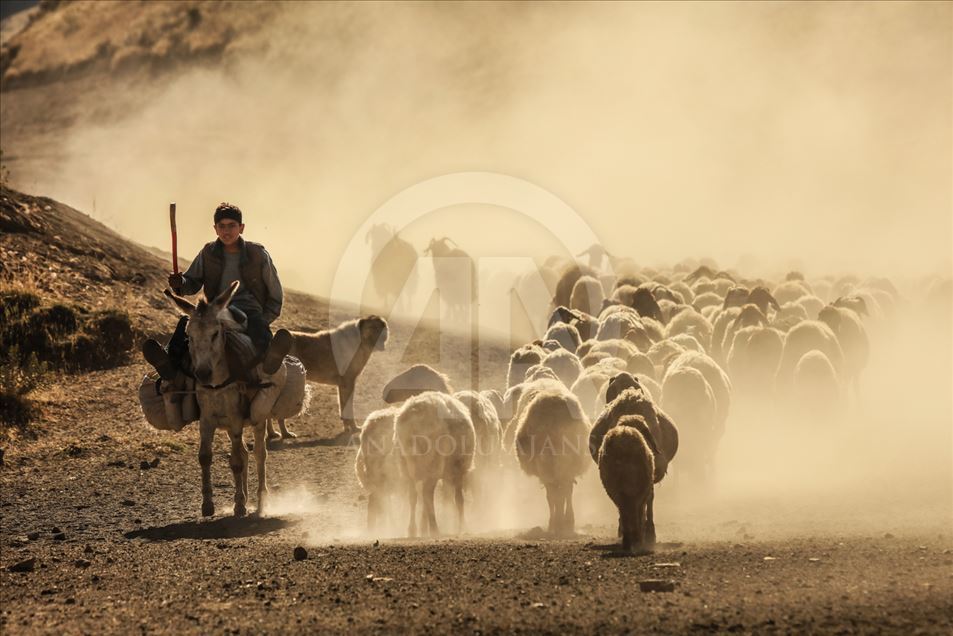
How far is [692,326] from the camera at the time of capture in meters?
23.2

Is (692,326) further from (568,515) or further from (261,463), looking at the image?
(261,463)

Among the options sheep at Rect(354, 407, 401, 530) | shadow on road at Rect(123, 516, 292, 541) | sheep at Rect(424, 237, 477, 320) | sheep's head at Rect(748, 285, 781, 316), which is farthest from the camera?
sheep at Rect(424, 237, 477, 320)

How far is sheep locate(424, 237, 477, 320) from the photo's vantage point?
143 ft

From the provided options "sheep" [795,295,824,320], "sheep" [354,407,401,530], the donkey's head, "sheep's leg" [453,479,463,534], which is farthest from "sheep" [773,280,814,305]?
the donkey's head

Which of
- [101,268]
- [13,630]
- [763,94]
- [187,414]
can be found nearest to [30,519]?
[187,414]

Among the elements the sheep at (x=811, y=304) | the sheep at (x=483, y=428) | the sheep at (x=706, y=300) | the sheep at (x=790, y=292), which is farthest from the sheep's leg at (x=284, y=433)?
the sheep at (x=790, y=292)

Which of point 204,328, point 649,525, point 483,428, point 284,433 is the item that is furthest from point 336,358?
point 649,525

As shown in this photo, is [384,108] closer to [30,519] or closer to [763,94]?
[763,94]

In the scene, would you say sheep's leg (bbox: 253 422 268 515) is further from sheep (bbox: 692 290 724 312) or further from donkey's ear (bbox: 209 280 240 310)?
sheep (bbox: 692 290 724 312)

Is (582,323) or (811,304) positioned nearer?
(582,323)

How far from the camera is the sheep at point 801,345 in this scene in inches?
782

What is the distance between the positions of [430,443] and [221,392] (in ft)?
8.07

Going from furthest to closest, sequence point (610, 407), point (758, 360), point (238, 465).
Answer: point (758, 360)
point (238, 465)
point (610, 407)

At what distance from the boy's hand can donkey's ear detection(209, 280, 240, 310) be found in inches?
15.3
